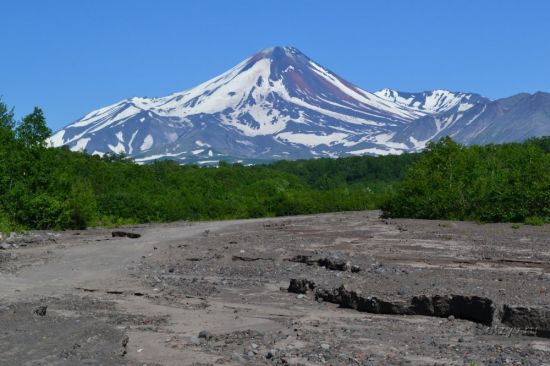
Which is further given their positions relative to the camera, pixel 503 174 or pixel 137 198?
pixel 137 198

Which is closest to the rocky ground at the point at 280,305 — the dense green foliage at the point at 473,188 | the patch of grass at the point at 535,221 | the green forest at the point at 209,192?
the patch of grass at the point at 535,221

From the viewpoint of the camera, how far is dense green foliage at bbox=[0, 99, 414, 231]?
38.0m

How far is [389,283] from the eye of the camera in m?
16.3

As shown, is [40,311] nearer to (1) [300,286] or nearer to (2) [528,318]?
(1) [300,286]

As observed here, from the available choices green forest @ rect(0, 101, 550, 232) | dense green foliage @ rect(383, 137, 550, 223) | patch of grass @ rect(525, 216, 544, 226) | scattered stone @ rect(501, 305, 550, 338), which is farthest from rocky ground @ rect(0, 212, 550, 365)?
green forest @ rect(0, 101, 550, 232)

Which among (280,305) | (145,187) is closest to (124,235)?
(280,305)

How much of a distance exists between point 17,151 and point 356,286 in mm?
26010

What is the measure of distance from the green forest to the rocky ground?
10.8 metres

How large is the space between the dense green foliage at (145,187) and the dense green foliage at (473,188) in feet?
51.5

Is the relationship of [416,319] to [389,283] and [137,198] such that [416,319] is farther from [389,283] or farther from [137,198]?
[137,198]

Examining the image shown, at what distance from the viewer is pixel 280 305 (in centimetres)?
1486

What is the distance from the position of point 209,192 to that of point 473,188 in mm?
27142

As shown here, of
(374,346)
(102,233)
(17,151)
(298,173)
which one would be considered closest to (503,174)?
(102,233)

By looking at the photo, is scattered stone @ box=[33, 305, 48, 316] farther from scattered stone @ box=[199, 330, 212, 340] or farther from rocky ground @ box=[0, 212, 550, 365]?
scattered stone @ box=[199, 330, 212, 340]
